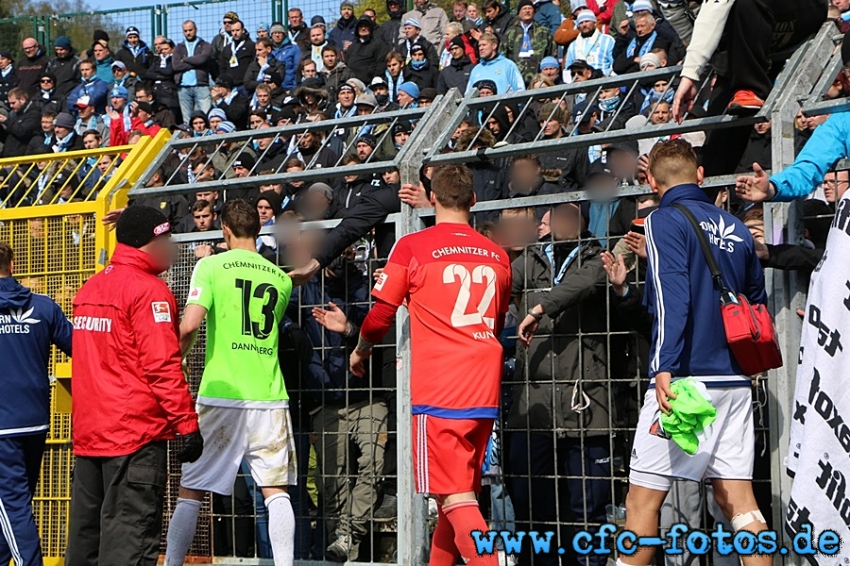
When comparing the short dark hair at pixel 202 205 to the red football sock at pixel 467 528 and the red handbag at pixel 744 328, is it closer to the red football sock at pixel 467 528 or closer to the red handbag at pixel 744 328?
the red football sock at pixel 467 528

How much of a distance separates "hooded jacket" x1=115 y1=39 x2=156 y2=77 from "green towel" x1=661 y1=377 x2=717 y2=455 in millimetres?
17661

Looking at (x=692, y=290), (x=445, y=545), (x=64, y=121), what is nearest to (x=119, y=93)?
(x=64, y=121)

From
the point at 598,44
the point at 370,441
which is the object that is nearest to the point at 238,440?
the point at 370,441

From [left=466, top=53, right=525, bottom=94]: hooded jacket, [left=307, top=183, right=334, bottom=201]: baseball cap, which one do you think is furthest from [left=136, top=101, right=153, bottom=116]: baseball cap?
[left=307, top=183, right=334, bottom=201]: baseball cap

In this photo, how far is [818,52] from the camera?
22.6 ft

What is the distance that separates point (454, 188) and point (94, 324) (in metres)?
2.30

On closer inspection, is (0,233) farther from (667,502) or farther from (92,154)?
(667,502)

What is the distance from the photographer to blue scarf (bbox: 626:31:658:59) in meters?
14.0

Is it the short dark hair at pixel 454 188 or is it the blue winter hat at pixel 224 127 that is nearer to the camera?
the short dark hair at pixel 454 188

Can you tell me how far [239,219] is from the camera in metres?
7.61

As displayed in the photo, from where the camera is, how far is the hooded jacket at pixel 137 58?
21.6m

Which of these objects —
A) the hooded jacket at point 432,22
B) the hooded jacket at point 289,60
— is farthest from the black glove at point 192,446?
the hooded jacket at point 289,60

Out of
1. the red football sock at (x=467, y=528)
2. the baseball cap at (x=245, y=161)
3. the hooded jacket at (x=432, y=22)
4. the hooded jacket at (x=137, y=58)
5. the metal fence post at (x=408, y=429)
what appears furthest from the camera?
the hooded jacket at (x=137, y=58)

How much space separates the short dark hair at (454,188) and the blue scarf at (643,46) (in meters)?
7.67
